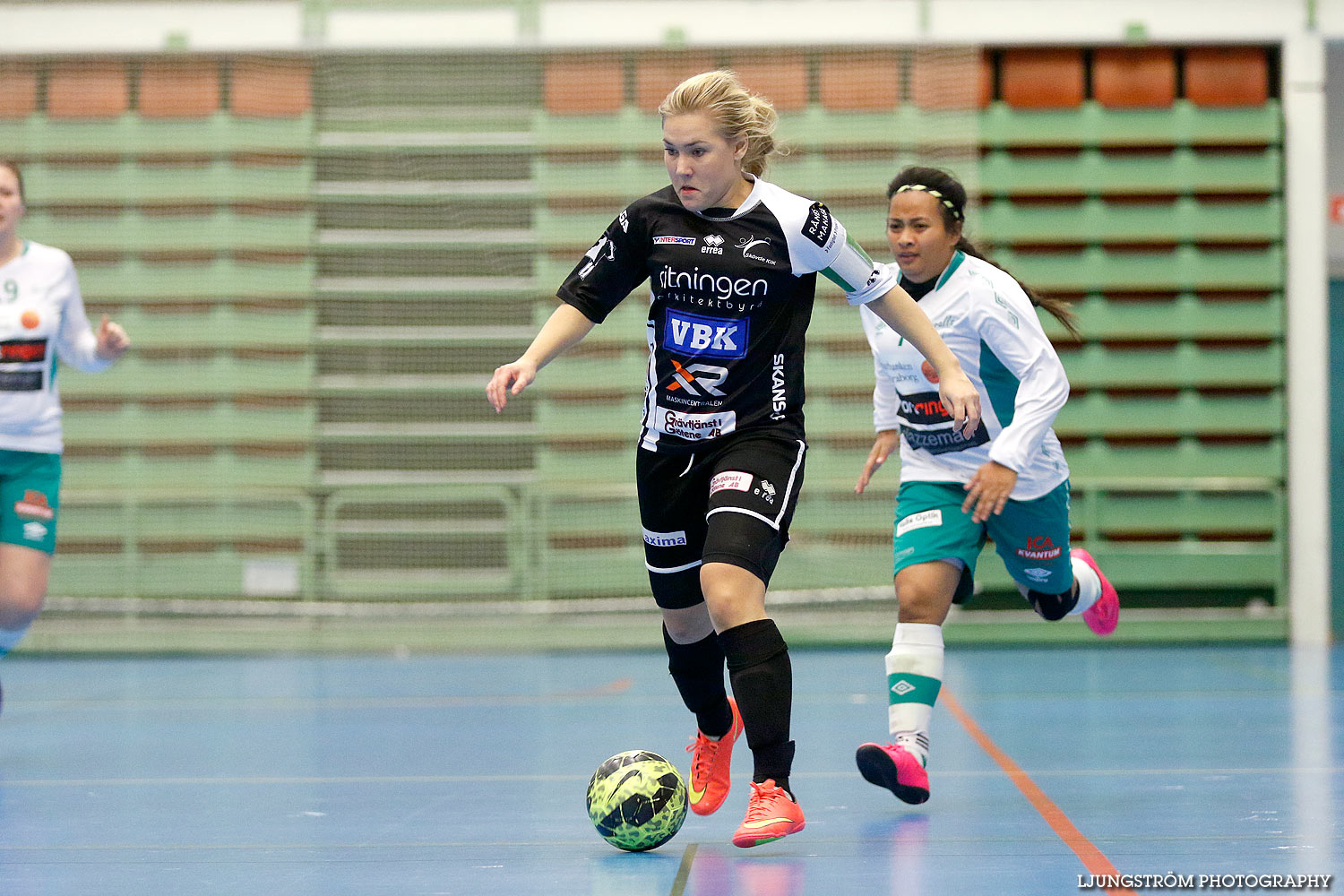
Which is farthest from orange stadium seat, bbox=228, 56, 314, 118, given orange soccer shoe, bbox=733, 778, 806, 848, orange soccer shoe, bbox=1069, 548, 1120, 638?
orange soccer shoe, bbox=733, 778, 806, 848

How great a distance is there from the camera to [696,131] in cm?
319

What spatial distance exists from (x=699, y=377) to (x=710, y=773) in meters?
1.04

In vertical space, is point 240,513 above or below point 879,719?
above

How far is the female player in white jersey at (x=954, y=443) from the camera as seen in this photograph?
150 inches

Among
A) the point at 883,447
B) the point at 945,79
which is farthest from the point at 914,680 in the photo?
the point at 945,79

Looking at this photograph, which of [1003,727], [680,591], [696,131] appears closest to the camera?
[696,131]

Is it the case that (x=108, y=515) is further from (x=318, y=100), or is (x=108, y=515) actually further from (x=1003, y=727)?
(x=1003, y=727)

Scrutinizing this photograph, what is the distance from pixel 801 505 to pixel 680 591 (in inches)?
221

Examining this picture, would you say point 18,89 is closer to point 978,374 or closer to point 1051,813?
point 978,374

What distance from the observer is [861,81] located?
9086mm

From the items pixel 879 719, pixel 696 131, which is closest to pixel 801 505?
pixel 879 719

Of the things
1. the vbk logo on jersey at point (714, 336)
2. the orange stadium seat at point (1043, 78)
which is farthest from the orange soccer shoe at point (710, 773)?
the orange stadium seat at point (1043, 78)

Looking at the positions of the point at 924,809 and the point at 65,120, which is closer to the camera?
the point at 924,809

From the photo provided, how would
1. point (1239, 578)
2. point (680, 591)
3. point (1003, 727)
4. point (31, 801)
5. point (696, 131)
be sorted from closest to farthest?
point (696, 131)
point (680, 591)
point (31, 801)
point (1003, 727)
point (1239, 578)
